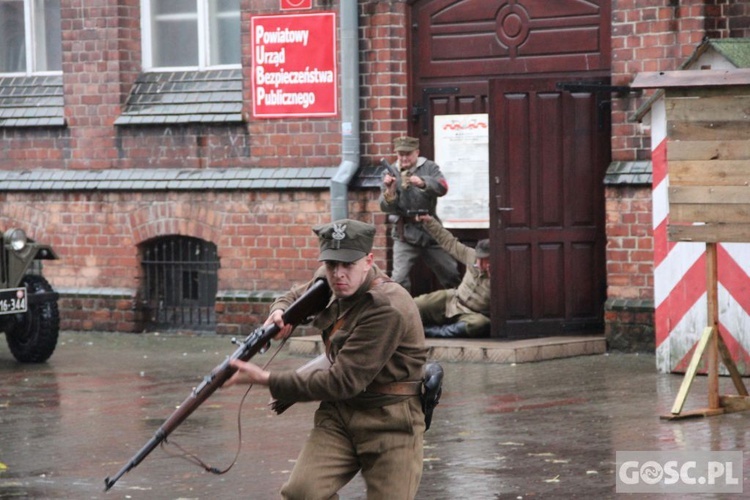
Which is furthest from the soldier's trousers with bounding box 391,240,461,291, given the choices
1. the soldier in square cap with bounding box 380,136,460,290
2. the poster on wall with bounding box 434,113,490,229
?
the poster on wall with bounding box 434,113,490,229

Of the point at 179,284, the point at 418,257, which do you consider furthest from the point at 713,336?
the point at 179,284

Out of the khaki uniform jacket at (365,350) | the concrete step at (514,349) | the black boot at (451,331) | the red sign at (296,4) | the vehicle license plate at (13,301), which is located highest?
the red sign at (296,4)

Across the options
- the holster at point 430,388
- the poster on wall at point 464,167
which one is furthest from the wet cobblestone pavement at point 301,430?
the holster at point 430,388

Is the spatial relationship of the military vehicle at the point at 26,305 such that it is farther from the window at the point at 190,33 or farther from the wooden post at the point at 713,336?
the wooden post at the point at 713,336

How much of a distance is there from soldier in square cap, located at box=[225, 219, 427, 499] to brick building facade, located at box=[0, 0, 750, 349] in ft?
26.6

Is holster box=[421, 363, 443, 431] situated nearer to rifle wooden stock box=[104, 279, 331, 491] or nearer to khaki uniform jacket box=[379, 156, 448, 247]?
rifle wooden stock box=[104, 279, 331, 491]

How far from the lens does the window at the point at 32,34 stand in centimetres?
1775

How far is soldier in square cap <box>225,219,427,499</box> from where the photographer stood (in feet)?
19.6

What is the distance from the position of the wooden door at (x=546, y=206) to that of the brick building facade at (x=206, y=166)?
409 mm

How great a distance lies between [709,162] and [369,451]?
5.12 meters

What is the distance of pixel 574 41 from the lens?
1461cm

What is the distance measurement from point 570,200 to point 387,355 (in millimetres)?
8749

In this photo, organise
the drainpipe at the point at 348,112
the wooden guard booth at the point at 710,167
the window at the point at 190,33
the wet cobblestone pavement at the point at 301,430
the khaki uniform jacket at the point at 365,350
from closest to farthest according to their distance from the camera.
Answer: the khaki uniform jacket at the point at 365,350, the wet cobblestone pavement at the point at 301,430, the wooden guard booth at the point at 710,167, the drainpipe at the point at 348,112, the window at the point at 190,33

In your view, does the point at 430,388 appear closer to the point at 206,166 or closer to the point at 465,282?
the point at 465,282
